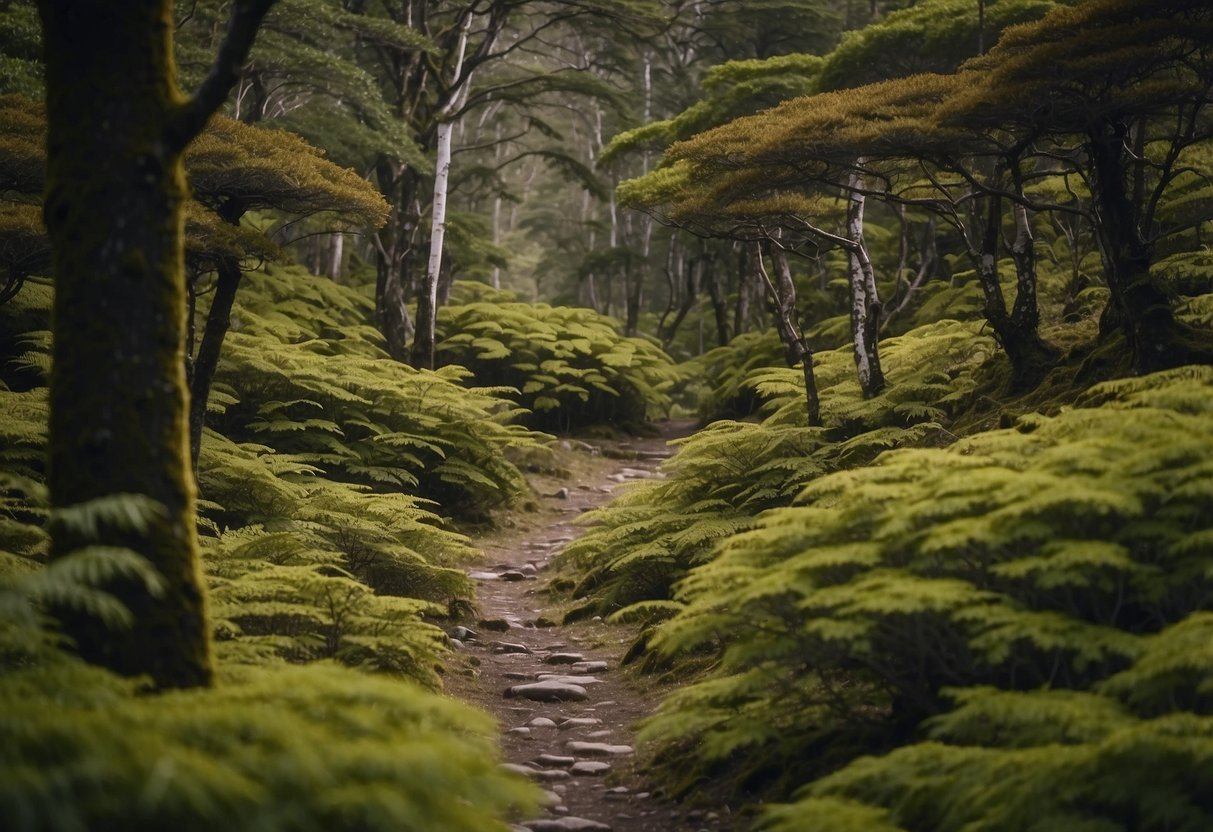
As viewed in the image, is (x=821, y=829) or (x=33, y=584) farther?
(x=821, y=829)

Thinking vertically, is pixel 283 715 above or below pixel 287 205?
below

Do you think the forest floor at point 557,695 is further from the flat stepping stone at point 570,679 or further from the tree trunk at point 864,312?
the tree trunk at point 864,312

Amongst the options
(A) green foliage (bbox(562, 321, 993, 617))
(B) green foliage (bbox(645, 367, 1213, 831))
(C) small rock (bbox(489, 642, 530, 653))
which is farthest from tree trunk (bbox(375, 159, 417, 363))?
(B) green foliage (bbox(645, 367, 1213, 831))

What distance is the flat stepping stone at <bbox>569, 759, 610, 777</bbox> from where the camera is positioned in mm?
6160

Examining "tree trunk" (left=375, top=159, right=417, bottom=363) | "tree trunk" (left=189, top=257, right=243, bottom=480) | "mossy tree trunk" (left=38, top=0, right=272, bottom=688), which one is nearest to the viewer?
"mossy tree trunk" (left=38, top=0, right=272, bottom=688)

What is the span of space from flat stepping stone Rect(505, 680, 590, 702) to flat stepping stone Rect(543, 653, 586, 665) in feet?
3.25

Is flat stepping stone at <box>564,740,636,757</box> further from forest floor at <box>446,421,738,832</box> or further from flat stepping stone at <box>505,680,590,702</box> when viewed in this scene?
flat stepping stone at <box>505,680,590,702</box>

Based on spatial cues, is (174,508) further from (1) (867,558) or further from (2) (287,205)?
(2) (287,205)

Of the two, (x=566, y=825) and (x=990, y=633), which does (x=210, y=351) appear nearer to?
(x=566, y=825)

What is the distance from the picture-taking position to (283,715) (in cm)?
321

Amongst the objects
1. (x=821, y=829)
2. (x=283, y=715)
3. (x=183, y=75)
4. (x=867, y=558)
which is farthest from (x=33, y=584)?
(x=183, y=75)

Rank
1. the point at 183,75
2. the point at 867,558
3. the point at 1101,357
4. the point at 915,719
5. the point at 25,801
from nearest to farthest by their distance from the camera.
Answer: the point at 25,801 → the point at 867,558 → the point at 915,719 → the point at 1101,357 → the point at 183,75

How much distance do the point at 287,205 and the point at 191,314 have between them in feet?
4.65

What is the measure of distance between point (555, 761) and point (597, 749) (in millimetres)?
383
